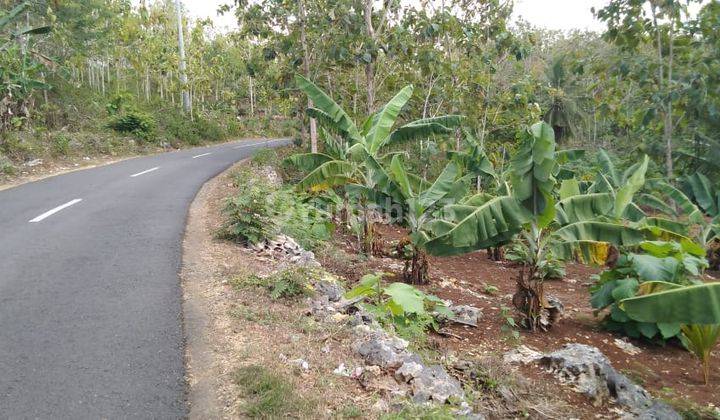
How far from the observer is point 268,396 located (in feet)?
12.7

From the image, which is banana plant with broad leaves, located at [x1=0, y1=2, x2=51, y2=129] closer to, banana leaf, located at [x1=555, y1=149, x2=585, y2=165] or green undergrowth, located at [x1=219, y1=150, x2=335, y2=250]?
green undergrowth, located at [x1=219, y1=150, x2=335, y2=250]

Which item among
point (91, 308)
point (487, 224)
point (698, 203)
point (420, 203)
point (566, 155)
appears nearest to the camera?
point (91, 308)

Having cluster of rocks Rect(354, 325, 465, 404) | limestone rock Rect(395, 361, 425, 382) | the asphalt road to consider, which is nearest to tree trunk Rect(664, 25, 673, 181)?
cluster of rocks Rect(354, 325, 465, 404)

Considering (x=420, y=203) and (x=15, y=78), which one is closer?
(x=420, y=203)

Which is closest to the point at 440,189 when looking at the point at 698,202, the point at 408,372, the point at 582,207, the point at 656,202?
the point at 582,207

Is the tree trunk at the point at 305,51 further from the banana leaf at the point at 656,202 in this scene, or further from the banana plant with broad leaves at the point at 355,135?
the banana leaf at the point at 656,202

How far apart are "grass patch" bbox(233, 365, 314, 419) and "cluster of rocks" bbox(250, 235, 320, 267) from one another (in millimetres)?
3546

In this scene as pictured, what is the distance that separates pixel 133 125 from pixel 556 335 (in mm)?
20915

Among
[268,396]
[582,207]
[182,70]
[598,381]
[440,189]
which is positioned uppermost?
[182,70]

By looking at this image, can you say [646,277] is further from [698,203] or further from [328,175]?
[698,203]

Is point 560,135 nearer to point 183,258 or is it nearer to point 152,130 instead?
point 152,130

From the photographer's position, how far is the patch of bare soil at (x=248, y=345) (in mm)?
3963

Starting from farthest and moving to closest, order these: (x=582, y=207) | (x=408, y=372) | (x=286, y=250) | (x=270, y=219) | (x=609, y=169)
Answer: (x=609, y=169), (x=270, y=219), (x=286, y=250), (x=582, y=207), (x=408, y=372)

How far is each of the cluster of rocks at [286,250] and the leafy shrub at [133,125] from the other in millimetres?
16879
